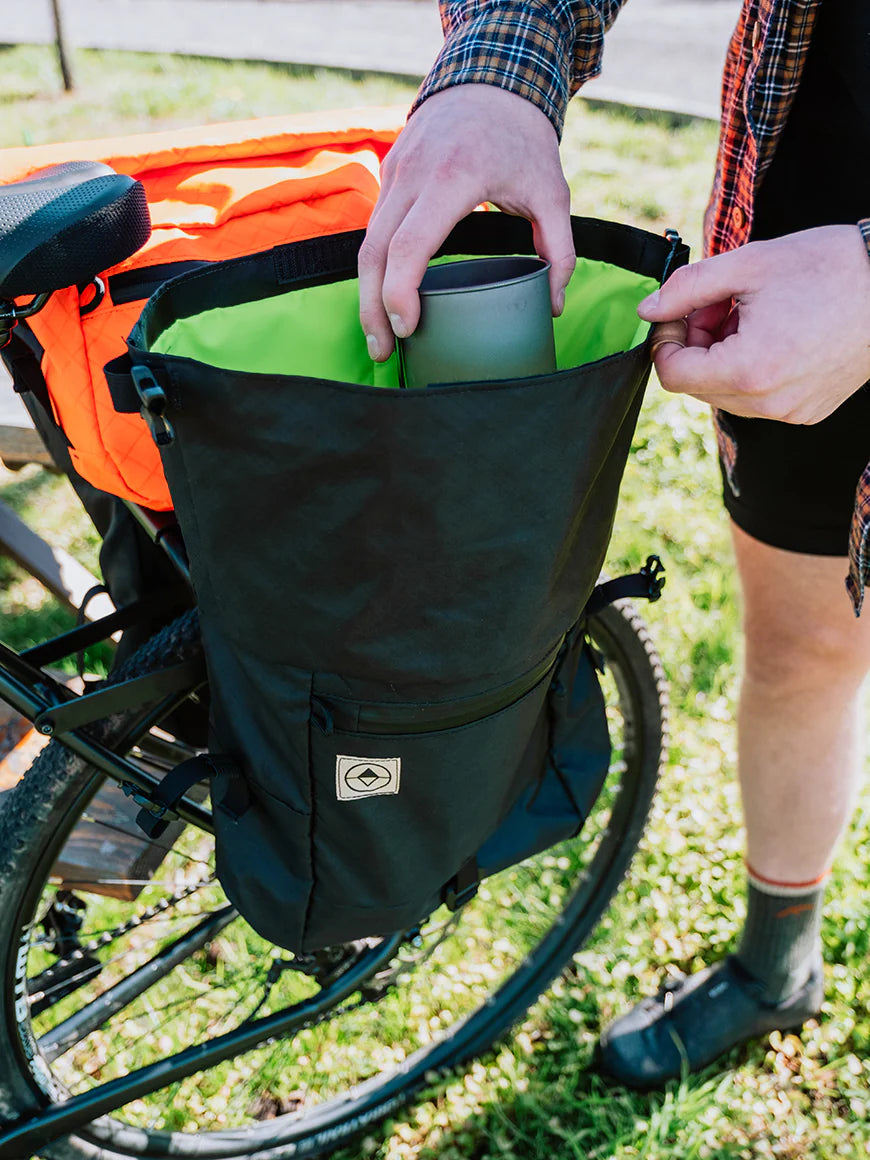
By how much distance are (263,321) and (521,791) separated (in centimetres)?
73

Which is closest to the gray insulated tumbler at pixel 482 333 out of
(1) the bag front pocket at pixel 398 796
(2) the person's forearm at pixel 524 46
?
(2) the person's forearm at pixel 524 46

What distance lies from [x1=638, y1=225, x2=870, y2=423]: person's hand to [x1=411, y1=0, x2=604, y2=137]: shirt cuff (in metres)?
0.32

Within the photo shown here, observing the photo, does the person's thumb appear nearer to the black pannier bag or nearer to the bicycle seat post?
the black pannier bag

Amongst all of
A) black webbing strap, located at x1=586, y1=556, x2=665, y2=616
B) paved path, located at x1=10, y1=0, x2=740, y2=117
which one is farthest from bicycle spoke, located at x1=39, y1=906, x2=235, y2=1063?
paved path, located at x1=10, y1=0, x2=740, y2=117

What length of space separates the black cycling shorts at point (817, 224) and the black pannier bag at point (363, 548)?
0.33 meters

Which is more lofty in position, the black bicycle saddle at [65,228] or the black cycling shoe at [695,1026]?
the black bicycle saddle at [65,228]

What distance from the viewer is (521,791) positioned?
141 cm

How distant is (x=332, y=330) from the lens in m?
1.10

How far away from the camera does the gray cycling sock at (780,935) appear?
5.92 feet

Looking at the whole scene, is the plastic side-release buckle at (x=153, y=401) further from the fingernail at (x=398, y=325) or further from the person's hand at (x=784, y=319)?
the person's hand at (x=784, y=319)

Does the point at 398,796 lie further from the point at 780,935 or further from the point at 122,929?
the point at 780,935

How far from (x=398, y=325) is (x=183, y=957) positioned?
1.10 m

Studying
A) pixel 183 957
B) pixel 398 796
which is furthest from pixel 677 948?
pixel 398 796

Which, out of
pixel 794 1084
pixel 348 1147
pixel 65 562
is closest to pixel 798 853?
pixel 794 1084
